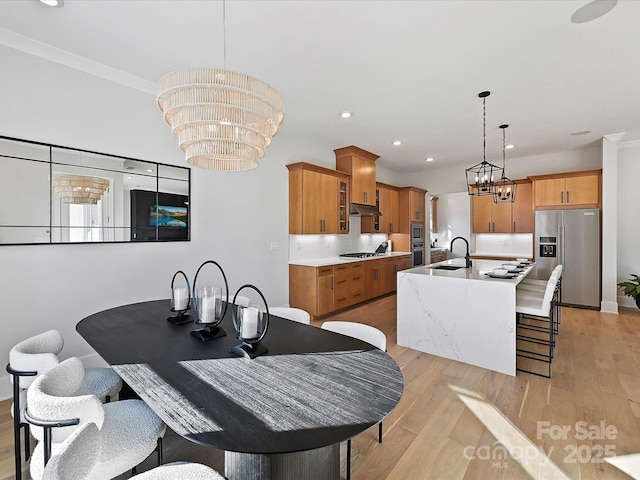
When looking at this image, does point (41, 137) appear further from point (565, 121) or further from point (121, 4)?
point (565, 121)

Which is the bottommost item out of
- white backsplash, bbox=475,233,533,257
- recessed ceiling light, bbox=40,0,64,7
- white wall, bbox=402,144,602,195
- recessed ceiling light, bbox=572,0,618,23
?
white backsplash, bbox=475,233,533,257

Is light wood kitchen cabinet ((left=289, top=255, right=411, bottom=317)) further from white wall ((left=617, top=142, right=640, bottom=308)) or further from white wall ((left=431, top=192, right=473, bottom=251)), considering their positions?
white wall ((left=617, top=142, right=640, bottom=308))

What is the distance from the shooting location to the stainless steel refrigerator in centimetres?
523

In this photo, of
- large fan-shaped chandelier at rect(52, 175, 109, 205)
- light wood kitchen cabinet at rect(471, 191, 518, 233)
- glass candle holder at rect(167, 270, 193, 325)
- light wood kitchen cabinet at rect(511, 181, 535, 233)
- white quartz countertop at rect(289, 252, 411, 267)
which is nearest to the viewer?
glass candle holder at rect(167, 270, 193, 325)

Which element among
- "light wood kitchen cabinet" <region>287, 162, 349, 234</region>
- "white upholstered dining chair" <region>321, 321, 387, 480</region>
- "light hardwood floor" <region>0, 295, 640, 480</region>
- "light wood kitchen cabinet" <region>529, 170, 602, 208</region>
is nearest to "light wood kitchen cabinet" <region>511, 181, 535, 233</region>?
"light wood kitchen cabinet" <region>529, 170, 602, 208</region>

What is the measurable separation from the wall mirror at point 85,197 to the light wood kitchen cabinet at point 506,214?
585cm

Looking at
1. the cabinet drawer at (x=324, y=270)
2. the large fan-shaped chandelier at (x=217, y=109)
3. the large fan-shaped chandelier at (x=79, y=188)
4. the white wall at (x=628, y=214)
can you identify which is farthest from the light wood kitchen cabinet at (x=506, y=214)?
the large fan-shaped chandelier at (x=79, y=188)

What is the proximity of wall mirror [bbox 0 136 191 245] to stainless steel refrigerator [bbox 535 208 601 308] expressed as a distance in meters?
5.99

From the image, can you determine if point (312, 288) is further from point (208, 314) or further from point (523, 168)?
point (523, 168)

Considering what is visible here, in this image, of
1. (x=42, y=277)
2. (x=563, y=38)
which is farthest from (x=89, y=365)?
(x=563, y=38)

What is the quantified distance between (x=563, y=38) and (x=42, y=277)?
4.72m

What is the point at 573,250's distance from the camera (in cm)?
538

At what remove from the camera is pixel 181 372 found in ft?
4.42

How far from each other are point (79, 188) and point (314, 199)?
3.03 meters
